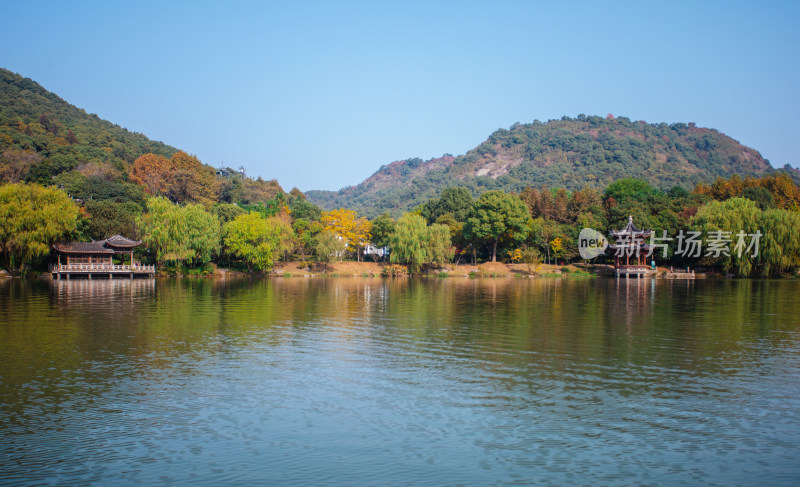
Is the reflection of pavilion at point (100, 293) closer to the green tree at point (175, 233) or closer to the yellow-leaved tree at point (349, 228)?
the green tree at point (175, 233)

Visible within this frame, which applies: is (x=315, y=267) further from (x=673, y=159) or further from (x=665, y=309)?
(x=673, y=159)

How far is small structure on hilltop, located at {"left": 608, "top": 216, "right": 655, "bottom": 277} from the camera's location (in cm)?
6362

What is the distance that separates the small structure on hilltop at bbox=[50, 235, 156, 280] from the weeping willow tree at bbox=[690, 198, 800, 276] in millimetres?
55321

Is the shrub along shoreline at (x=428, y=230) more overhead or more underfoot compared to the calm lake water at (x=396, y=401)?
more overhead

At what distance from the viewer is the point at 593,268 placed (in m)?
69.9

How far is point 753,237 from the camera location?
5556 cm

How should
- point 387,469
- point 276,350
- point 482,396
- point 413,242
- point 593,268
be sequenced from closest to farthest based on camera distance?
1. point 387,469
2. point 482,396
3. point 276,350
4. point 413,242
5. point 593,268

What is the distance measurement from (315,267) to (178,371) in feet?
169

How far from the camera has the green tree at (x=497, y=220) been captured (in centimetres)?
6944

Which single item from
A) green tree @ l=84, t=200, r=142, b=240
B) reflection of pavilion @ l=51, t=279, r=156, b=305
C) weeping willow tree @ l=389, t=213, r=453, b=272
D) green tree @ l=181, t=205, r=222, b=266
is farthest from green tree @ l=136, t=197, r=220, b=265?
weeping willow tree @ l=389, t=213, r=453, b=272

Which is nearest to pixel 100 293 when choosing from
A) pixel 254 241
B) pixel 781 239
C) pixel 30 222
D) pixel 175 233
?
pixel 30 222

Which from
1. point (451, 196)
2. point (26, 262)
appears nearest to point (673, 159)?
point (451, 196)

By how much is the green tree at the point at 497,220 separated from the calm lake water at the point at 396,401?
43.4 meters

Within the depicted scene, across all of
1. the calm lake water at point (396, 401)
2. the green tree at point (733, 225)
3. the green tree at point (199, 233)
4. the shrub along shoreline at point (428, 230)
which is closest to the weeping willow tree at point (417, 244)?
the shrub along shoreline at point (428, 230)
